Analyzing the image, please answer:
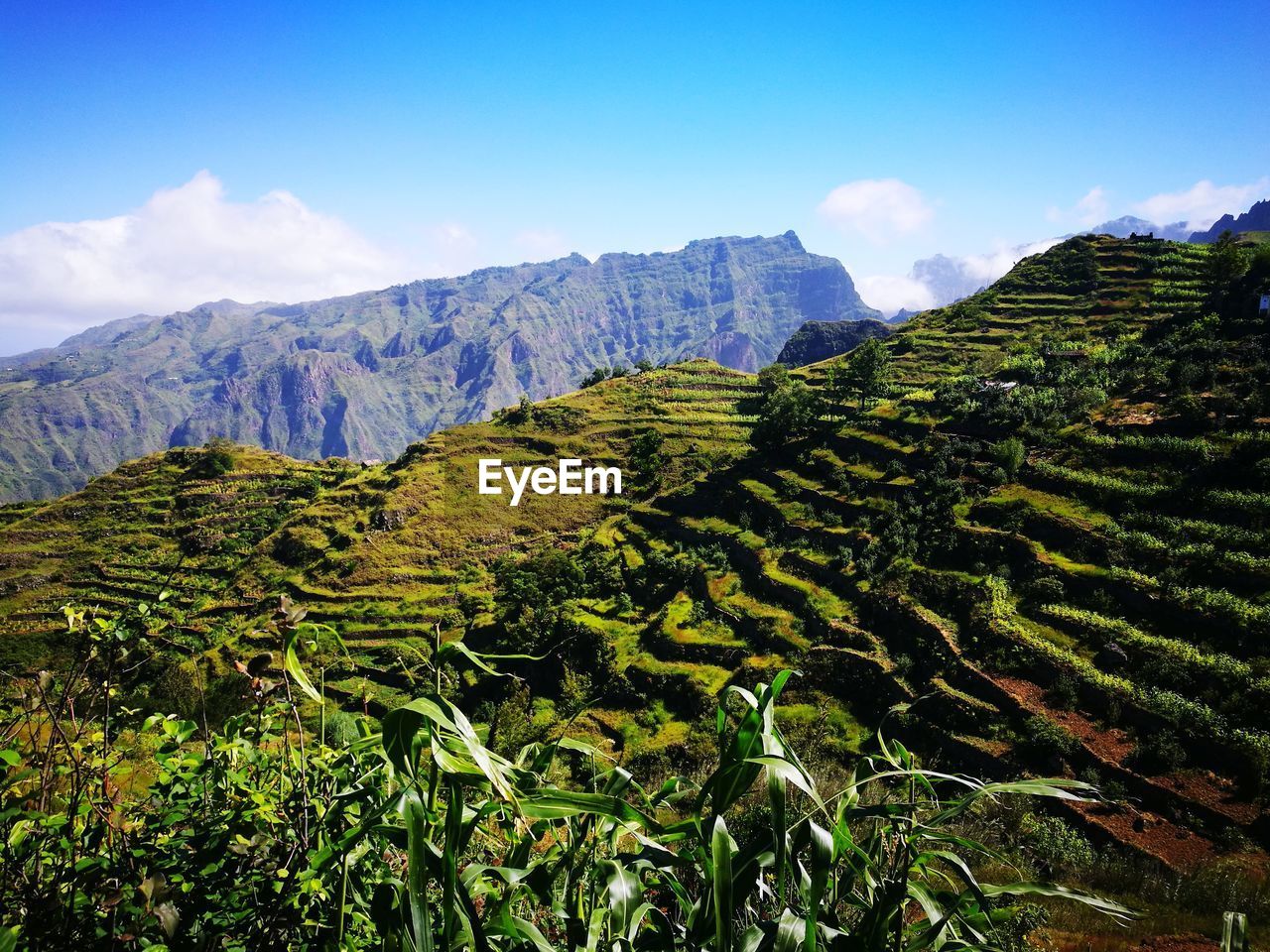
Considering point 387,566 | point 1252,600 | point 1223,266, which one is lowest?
point 387,566

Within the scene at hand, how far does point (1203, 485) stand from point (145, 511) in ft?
265

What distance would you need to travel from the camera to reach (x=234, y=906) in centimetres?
207

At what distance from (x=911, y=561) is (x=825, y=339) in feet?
484

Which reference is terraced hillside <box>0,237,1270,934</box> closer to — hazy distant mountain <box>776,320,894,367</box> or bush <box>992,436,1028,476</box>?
bush <box>992,436,1028,476</box>

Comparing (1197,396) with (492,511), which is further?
(492,511)

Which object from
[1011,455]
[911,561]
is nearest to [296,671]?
[911,561]

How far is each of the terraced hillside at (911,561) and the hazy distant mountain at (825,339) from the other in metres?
99.5

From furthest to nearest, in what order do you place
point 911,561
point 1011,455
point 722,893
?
point 1011,455
point 911,561
point 722,893

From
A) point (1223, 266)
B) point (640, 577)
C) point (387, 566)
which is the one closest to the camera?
point (640, 577)

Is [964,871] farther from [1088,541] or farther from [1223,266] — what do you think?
[1223,266]

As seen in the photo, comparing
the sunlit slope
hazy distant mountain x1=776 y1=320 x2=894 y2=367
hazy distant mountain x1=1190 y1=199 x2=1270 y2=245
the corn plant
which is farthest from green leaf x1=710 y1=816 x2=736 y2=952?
hazy distant mountain x1=1190 y1=199 x2=1270 y2=245

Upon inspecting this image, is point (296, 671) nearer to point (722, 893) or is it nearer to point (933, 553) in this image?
point (722, 893)

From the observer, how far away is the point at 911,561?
29.6m

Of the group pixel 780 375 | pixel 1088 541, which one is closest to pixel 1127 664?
pixel 1088 541
